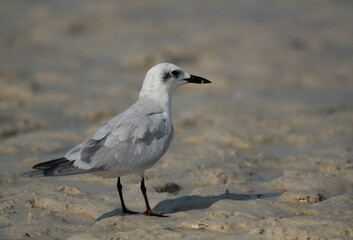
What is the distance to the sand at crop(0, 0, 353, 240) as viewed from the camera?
4.83m

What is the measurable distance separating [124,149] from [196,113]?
4.16m

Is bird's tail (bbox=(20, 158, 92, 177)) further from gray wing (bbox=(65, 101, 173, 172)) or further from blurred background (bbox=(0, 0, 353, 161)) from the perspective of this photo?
blurred background (bbox=(0, 0, 353, 161))

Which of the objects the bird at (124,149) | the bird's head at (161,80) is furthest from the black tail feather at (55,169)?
the bird's head at (161,80)

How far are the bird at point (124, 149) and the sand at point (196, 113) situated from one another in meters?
0.41

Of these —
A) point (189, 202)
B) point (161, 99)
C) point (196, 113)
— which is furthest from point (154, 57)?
point (189, 202)

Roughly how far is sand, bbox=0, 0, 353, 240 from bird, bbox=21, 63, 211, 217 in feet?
1.36

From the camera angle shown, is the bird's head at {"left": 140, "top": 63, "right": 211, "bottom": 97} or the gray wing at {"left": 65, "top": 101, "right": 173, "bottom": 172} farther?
the bird's head at {"left": 140, "top": 63, "right": 211, "bottom": 97}

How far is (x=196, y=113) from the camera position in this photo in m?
9.02

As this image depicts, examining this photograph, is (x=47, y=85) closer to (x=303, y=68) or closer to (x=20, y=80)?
(x=20, y=80)

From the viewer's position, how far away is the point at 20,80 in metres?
9.99

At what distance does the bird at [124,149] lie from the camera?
473cm

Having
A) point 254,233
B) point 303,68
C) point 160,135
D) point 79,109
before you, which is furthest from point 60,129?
point 303,68

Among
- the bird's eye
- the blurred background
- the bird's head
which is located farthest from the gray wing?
the blurred background

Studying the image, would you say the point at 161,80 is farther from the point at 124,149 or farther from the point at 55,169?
the point at 55,169
